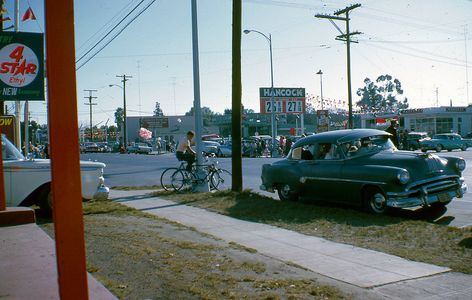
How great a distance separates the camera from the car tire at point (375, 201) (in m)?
8.81

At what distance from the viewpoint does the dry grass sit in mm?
6203

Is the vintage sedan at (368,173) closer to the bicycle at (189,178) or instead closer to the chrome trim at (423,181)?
the chrome trim at (423,181)

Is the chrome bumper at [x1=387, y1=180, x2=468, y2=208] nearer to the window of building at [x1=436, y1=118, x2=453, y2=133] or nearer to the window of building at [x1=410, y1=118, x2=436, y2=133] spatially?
the window of building at [x1=410, y1=118, x2=436, y2=133]

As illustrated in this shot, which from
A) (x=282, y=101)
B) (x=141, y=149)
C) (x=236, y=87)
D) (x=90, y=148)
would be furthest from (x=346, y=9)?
(x=90, y=148)

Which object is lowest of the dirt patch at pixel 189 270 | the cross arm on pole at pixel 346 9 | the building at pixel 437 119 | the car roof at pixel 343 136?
the dirt patch at pixel 189 270

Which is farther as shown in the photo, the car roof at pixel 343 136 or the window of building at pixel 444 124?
the window of building at pixel 444 124

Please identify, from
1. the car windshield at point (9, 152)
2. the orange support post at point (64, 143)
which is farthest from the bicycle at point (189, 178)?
the orange support post at point (64, 143)

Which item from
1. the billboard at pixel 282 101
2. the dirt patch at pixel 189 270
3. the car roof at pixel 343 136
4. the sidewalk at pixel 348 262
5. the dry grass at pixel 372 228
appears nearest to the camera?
the dirt patch at pixel 189 270

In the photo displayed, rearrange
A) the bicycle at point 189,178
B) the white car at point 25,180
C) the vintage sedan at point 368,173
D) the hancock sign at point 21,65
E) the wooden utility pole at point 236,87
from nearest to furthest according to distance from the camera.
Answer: the vintage sedan at point 368,173 → the white car at point 25,180 → the hancock sign at point 21,65 → the wooden utility pole at point 236,87 → the bicycle at point 189,178

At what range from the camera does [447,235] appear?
7.02 metres

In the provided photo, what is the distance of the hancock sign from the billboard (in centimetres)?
3069

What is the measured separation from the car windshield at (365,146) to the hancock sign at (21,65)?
7392mm

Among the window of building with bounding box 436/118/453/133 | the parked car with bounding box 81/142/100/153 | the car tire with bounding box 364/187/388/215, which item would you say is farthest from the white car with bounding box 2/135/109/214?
the parked car with bounding box 81/142/100/153

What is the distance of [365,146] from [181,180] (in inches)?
235
